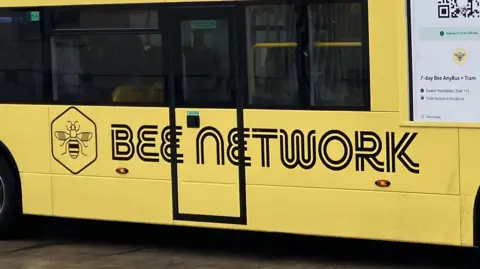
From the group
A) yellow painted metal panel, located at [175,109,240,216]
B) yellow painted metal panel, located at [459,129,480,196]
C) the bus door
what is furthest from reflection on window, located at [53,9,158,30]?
yellow painted metal panel, located at [459,129,480,196]

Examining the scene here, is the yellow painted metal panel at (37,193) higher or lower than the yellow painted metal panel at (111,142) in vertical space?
lower

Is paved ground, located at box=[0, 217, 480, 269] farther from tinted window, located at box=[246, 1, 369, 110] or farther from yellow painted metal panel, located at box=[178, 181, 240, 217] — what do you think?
tinted window, located at box=[246, 1, 369, 110]

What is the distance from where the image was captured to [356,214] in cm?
855

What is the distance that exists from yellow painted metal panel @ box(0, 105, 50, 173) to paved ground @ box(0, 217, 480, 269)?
805mm

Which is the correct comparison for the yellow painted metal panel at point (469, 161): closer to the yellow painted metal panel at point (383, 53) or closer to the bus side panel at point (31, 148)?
the yellow painted metal panel at point (383, 53)

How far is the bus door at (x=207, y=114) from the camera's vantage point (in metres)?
9.01

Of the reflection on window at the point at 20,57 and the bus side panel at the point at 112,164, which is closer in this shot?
the bus side panel at the point at 112,164

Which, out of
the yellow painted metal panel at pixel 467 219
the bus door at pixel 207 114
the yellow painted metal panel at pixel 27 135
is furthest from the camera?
the yellow painted metal panel at pixel 27 135

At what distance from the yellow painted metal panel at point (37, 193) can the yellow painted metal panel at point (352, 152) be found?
2.10 metres

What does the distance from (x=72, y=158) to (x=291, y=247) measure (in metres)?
2.13

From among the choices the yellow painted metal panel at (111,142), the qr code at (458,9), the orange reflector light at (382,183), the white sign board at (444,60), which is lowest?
the orange reflector light at (382,183)

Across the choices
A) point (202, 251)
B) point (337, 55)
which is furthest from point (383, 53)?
point (202, 251)

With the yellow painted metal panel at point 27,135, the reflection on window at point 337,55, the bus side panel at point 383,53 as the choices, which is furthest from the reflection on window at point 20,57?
the bus side panel at point 383,53

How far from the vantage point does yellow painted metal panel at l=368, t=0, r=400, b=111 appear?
8.29 metres
